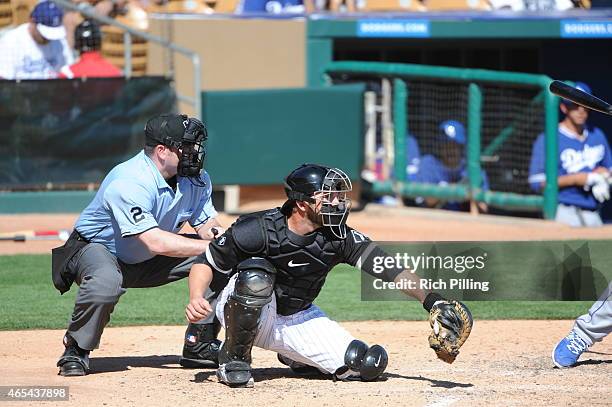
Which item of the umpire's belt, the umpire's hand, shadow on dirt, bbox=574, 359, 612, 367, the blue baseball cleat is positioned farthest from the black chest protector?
shadow on dirt, bbox=574, 359, 612, 367

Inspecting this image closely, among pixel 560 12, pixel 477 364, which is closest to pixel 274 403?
pixel 477 364

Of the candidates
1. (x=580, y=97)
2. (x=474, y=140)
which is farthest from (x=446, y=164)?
(x=580, y=97)

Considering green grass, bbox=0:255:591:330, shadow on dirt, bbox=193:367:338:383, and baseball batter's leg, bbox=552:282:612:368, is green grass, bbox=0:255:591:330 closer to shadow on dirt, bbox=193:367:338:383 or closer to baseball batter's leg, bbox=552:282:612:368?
shadow on dirt, bbox=193:367:338:383

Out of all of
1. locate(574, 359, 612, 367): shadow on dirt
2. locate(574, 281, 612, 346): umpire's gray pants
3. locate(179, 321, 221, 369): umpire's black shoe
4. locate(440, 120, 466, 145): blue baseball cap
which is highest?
locate(574, 281, 612, 346): umpire's gray pants

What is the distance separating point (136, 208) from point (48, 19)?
23.4 ft

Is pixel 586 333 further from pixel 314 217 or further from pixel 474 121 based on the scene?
pixel 474 121

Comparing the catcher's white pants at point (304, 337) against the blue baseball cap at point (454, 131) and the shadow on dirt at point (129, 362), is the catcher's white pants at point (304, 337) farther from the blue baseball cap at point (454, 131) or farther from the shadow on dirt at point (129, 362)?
the blue baseball cap at point (454, 131)

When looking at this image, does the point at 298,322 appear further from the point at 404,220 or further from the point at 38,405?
the point at 404,220

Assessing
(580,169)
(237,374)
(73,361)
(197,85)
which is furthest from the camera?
(197,85)

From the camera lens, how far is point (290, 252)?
17.0 ft

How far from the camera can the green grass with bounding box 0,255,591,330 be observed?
736 cm

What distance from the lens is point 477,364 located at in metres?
5.82

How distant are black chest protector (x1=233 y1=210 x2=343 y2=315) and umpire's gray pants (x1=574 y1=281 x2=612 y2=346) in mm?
1296

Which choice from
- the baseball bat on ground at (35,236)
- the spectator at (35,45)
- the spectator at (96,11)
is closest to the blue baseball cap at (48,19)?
the spectator at (35,45)
